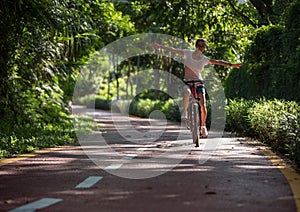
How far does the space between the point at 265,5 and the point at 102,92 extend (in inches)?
2320

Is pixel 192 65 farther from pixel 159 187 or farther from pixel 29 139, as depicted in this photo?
pixel 159 187

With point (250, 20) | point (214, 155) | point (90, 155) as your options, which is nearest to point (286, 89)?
point (214, 155)

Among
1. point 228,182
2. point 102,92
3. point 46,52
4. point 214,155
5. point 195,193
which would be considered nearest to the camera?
point 195,193

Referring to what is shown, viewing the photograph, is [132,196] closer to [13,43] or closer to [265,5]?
[13,43]

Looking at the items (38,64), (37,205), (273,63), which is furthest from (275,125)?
(38,64)

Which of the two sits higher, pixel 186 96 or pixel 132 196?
pixel 186 96

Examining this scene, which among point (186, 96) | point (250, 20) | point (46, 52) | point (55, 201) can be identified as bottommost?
point (55, 201)

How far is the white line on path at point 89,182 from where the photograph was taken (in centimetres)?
690

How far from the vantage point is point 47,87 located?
18609 mm

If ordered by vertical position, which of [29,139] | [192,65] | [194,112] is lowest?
[29,139]

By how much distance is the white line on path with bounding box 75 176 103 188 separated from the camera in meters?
6.90

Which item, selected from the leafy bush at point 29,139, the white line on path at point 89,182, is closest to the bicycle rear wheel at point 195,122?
the leafy bush at point 29,139

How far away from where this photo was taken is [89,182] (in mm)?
7145

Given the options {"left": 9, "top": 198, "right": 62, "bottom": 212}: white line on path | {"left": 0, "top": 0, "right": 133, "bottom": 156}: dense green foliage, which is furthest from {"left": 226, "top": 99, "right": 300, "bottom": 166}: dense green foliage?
{"left": 0, "top": 0, "right": 133, "bottom": 156}: dense green foliage
